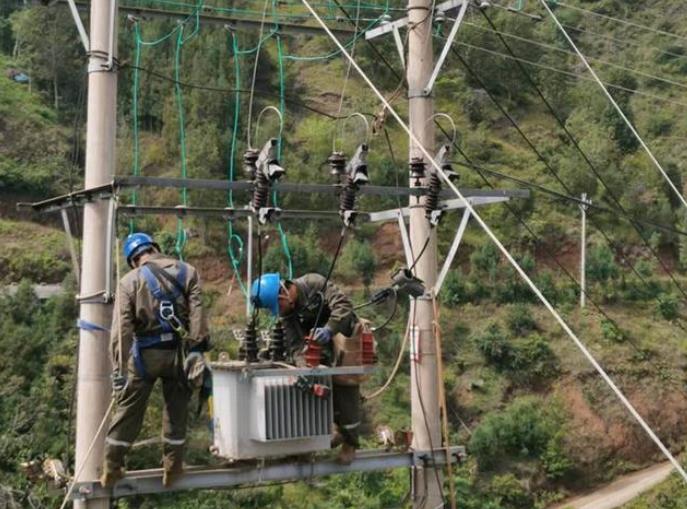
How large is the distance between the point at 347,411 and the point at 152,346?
1.49 metres

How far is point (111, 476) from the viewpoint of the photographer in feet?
19.9

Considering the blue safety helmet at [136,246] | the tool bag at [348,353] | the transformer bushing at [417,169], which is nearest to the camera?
the blue safety helmet at [136,246]

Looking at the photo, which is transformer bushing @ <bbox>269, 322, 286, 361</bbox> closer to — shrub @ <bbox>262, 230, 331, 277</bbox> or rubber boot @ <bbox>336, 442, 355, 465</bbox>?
rubber boot @ <bbox>336, 442, 355, 465</bbox>

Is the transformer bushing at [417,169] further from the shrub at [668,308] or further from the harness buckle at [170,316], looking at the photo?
the shrub at [668,308]

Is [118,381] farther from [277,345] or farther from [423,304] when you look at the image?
[423,304]

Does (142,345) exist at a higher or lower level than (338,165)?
lower

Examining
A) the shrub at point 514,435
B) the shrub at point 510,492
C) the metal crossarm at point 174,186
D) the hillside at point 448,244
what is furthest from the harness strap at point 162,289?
the shrub at point 514,435

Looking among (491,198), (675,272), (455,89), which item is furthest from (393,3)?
(491,198)

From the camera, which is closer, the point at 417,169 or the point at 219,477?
the point at 219,477

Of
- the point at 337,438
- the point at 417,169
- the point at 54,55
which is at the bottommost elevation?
the point at 337,438

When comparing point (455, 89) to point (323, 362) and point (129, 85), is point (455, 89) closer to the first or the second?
point (129, 85)

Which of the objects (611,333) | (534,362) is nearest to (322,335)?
(534,362)

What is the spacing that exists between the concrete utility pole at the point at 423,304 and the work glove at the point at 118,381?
2.43 metres

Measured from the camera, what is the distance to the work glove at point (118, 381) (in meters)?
6.01
